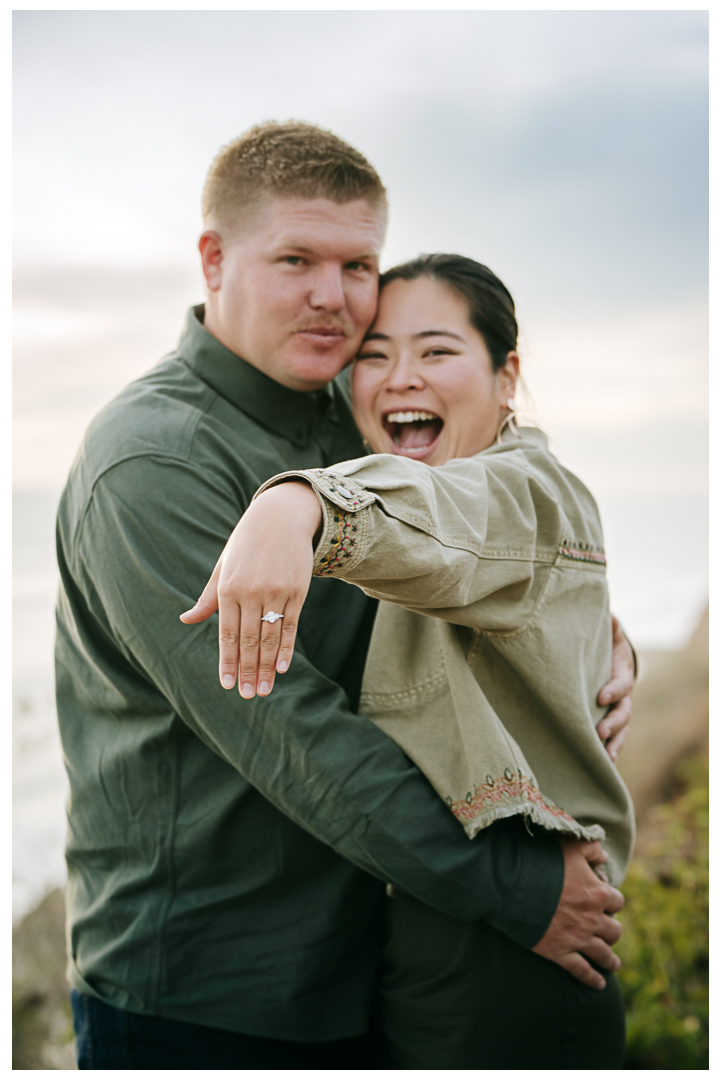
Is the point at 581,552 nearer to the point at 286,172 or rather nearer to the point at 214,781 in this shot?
the point at 214,781

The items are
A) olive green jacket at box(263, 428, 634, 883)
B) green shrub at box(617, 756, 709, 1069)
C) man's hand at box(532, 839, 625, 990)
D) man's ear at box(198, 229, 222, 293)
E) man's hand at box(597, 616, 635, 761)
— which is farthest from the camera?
green shrub at box(617, 756, 709, 1069)

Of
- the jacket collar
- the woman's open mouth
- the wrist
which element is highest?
the jacket collar

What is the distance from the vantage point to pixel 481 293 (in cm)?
181

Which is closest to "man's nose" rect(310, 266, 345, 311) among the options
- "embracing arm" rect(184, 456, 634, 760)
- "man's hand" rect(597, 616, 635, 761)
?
"embracing arm" rect(184, 456, 634, 760)

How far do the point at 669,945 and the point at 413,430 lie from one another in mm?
2288

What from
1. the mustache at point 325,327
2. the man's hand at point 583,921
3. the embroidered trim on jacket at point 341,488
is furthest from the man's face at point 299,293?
the man's hand at point 583,921

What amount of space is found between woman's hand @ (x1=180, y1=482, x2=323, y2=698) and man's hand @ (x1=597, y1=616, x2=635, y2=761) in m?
0.98

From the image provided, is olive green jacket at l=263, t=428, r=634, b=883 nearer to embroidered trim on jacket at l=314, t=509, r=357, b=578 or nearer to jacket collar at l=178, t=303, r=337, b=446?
embroidered trim on jacket at l=314, t=509, r=357, b=578

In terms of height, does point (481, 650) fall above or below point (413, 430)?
below

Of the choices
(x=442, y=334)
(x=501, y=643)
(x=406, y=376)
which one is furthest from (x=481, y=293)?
(x=501, y=643)

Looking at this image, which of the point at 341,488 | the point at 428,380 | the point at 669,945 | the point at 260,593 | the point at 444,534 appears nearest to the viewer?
the point at 260,593

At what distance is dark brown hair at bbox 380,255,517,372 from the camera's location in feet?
5.91

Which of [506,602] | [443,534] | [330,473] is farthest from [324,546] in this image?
[506,602]

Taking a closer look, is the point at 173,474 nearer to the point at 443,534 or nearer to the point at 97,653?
the point at 97,653
